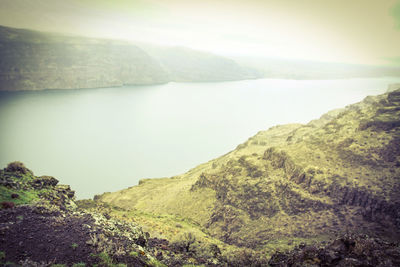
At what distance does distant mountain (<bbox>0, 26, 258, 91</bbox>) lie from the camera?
109m

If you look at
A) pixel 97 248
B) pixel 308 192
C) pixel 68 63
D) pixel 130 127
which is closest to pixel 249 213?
pixel 308 192

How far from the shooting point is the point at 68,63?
136875 mm

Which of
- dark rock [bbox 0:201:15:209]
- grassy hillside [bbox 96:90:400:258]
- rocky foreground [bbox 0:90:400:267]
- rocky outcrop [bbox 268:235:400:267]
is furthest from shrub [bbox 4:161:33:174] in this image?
rocky outcrop [bbox 268:235:400:267]

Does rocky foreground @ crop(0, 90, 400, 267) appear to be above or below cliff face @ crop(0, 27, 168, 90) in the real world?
below

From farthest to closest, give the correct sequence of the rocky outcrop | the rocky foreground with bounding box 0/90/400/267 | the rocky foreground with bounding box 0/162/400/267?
the rocky foreground with bounding box 0/90/400/267, the rocky outcrop, the rocky foreground with bounding box 0/162/400/267

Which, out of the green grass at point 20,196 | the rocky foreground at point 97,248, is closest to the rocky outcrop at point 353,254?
the rocky foreground at point 97,248

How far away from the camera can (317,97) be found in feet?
456

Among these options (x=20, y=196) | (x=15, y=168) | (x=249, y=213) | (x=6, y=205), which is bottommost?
(x=249, y=213)

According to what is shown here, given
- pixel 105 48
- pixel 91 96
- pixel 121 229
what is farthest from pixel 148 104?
pixel 121 229

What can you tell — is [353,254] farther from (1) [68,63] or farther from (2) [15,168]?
(1) [68,63]

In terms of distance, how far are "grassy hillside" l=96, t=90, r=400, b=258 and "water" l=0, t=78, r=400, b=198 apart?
20.1 meters

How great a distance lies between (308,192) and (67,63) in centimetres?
14969

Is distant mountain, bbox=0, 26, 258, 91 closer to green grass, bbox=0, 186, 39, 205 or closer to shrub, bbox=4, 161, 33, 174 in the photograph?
shrub, bbox=4, 161, 33, 174

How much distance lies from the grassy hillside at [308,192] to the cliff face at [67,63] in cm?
11289
